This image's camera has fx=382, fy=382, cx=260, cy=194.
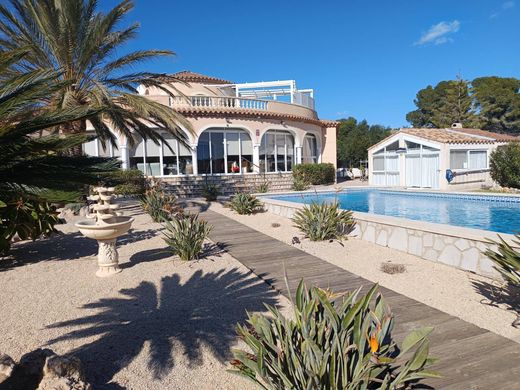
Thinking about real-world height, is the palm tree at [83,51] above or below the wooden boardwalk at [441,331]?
above

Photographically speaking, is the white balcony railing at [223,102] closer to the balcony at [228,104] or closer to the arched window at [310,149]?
the balcony at [228,104]

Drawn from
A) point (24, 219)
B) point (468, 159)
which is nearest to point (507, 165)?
point (468, 159)

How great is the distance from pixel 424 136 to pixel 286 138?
8844 mm

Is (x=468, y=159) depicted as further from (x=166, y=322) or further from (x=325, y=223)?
(x=166, y=322)

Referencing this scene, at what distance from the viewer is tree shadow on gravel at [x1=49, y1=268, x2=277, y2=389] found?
3764 mm

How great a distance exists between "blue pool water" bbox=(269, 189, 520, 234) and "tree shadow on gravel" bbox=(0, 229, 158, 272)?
468cm

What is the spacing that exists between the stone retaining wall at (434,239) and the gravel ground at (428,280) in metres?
0.14

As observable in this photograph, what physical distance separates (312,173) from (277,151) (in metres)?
2.84

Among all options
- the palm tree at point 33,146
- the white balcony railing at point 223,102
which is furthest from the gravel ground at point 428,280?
the white balcony railing at point 223,102

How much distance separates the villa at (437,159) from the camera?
20172 millimetres

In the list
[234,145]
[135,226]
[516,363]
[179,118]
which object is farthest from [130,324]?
[234,145]

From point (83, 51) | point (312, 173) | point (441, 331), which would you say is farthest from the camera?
point (312, 173)

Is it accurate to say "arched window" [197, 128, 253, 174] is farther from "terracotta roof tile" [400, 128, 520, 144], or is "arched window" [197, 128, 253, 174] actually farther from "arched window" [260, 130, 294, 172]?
"terracotta roof tile" [400, 128, 520, 144]

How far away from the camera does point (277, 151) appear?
1000 inches
